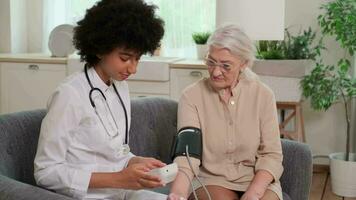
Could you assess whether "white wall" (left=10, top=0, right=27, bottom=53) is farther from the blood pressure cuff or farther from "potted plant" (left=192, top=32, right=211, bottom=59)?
the blood pressure cuff

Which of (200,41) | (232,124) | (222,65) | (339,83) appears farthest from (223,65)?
(200,41)

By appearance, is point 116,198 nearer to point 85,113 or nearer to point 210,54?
point 85,113

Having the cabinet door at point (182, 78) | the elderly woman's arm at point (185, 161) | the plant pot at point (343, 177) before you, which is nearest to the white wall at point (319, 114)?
the plant pot at point (343, 177)

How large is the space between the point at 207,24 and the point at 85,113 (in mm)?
2676

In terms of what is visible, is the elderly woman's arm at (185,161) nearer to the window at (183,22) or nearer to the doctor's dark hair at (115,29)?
the doctor's dark hair at (115,29)

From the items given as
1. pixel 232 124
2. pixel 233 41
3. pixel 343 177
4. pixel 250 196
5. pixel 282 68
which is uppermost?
pixel 233 41

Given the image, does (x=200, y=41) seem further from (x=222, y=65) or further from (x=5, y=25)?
(x=222, y=65)

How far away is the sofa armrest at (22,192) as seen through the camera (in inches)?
51.6

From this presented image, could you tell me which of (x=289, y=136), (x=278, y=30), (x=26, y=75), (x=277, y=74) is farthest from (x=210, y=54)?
(x=26, y=75)

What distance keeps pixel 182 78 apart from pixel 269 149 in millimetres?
→ 1659

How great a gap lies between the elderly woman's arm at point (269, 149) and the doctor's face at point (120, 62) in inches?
23.6

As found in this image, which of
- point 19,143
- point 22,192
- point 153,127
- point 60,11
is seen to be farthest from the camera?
point 60,11

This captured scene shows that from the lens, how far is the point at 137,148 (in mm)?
2000

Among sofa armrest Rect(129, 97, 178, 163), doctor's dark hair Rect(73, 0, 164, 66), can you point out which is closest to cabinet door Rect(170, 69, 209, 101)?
sofa armrest Rect(129, 97, 178, 163)
